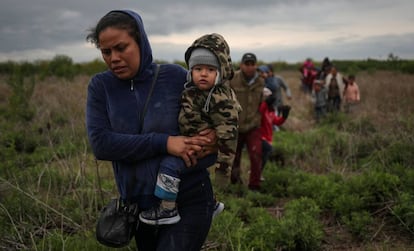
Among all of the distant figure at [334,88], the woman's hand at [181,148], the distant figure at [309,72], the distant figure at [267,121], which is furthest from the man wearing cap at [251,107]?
the distant figure at [309,72]

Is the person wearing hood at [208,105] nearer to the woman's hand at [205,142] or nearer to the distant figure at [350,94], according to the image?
the woman's hand at [205,142]

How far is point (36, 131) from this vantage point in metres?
9.19

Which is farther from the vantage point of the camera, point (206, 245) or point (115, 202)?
point (206, 245)

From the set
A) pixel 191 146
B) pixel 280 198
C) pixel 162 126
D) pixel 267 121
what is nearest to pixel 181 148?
pixel 191 146

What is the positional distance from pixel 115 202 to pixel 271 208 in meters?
3.70

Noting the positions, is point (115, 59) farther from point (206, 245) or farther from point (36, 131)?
point (36, 131)

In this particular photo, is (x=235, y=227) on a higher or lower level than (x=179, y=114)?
lower

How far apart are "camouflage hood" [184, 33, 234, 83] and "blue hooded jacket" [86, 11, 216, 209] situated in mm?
272

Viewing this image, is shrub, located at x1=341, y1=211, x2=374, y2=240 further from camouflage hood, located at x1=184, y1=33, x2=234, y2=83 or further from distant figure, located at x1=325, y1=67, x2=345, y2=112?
distant figure, located at x1=325, y1=67, x2=345, y2=112

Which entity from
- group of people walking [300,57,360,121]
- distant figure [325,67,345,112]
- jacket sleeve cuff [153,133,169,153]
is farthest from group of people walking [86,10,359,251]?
distant figure [325,67,345,112]

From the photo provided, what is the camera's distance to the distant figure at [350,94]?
12.6m

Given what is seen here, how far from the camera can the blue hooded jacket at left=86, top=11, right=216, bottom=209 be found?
6.47 ft

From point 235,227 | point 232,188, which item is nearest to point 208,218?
point 235,227

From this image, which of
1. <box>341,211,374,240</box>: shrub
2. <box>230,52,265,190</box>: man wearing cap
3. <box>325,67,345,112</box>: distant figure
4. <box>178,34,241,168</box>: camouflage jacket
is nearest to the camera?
<box>178,34,241,168</box>: camouflage jacket
